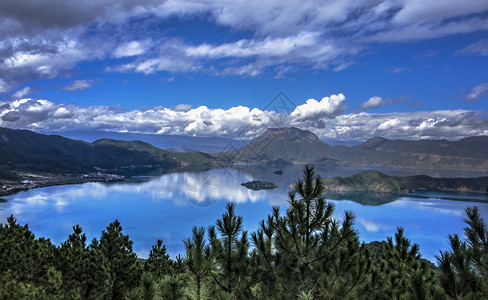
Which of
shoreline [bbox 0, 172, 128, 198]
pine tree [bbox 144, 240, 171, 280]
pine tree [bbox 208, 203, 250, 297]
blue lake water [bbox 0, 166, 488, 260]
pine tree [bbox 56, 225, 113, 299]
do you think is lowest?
blue lake water [bbox 0, 166, 488, 260]

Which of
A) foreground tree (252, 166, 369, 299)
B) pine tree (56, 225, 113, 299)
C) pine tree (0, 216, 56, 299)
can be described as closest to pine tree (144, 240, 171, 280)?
pine tree (56, 225, 113, 299)

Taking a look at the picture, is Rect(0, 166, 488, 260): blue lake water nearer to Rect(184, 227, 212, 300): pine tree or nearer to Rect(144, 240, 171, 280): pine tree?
Rect(144, 240, 171, 280): pine tree

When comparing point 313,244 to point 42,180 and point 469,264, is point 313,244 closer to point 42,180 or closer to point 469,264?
point 469,264

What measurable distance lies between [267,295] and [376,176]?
179 m

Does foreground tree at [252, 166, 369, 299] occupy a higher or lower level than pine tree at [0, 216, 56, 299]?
higher

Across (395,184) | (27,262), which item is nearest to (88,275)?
(27,262)

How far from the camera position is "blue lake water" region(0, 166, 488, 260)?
72.9 metres

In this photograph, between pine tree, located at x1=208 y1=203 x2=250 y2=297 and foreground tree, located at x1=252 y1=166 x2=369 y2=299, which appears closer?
foreground tree, located at x1=252 y1=166 x2=369 y2=299

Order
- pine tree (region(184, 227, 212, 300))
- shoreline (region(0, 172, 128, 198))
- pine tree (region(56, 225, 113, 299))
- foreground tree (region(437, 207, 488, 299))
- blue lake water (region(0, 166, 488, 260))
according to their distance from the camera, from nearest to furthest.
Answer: foreground tree (region(437, 207, 488, 299)) < pine tree (region(184, 227, 212, 300)) < pine tree (region(56, 225, 113, 299)) < blue lake water (region(0, 166, 488, 260)) < shoreline (region(0, 172, 128, 198))

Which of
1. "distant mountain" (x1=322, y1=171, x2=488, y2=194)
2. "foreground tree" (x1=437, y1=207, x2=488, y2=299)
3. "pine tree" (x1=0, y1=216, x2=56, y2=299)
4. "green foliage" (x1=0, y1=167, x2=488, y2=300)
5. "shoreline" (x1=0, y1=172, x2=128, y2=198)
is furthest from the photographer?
"distant mountain" (x1=322, y1=171, x2=488, y2=194)

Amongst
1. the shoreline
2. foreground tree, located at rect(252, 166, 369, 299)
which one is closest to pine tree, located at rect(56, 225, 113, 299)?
foreground tree, located at rect(252, 166, 369, 299)

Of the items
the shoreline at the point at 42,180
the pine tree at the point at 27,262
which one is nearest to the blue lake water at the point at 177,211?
the shoreline at the point at 42,180

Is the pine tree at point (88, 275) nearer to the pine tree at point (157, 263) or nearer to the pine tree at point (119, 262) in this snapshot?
the pine tree at point (119, 262)

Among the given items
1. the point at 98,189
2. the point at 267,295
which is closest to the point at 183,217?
the point at 98,189
